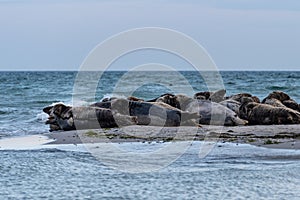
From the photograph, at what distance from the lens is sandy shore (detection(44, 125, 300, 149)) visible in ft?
45.7

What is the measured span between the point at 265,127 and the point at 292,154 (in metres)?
4.35

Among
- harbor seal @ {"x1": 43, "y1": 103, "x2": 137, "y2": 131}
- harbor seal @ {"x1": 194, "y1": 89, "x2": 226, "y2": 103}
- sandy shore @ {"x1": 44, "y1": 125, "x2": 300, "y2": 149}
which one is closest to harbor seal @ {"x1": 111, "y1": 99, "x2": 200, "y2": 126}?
harbor seal @ {"x1": 43, "y1": 103, "x2": 137, "y2": 131}

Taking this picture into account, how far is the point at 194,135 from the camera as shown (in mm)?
14891

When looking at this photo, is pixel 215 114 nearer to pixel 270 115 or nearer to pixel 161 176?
pixel 270 115

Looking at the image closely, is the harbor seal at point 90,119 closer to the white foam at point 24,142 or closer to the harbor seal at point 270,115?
the white foam at point 24,142

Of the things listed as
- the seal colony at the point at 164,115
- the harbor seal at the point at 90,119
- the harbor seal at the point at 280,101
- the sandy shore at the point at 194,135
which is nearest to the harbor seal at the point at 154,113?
the seal colony at the point at 164,115

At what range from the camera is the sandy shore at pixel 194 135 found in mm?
13943

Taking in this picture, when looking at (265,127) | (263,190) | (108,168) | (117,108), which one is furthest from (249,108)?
(263,190)

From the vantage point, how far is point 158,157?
38.8ft

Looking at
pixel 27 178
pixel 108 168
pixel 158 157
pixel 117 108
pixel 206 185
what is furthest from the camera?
pixel 117 108

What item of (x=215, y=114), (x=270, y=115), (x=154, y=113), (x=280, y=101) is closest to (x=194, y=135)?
(x=154, y=113)

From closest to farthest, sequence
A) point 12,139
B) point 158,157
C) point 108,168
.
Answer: point 108,168, point 158,157, point 12,139

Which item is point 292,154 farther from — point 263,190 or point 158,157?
point 263,190

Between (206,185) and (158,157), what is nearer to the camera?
(206,185)
